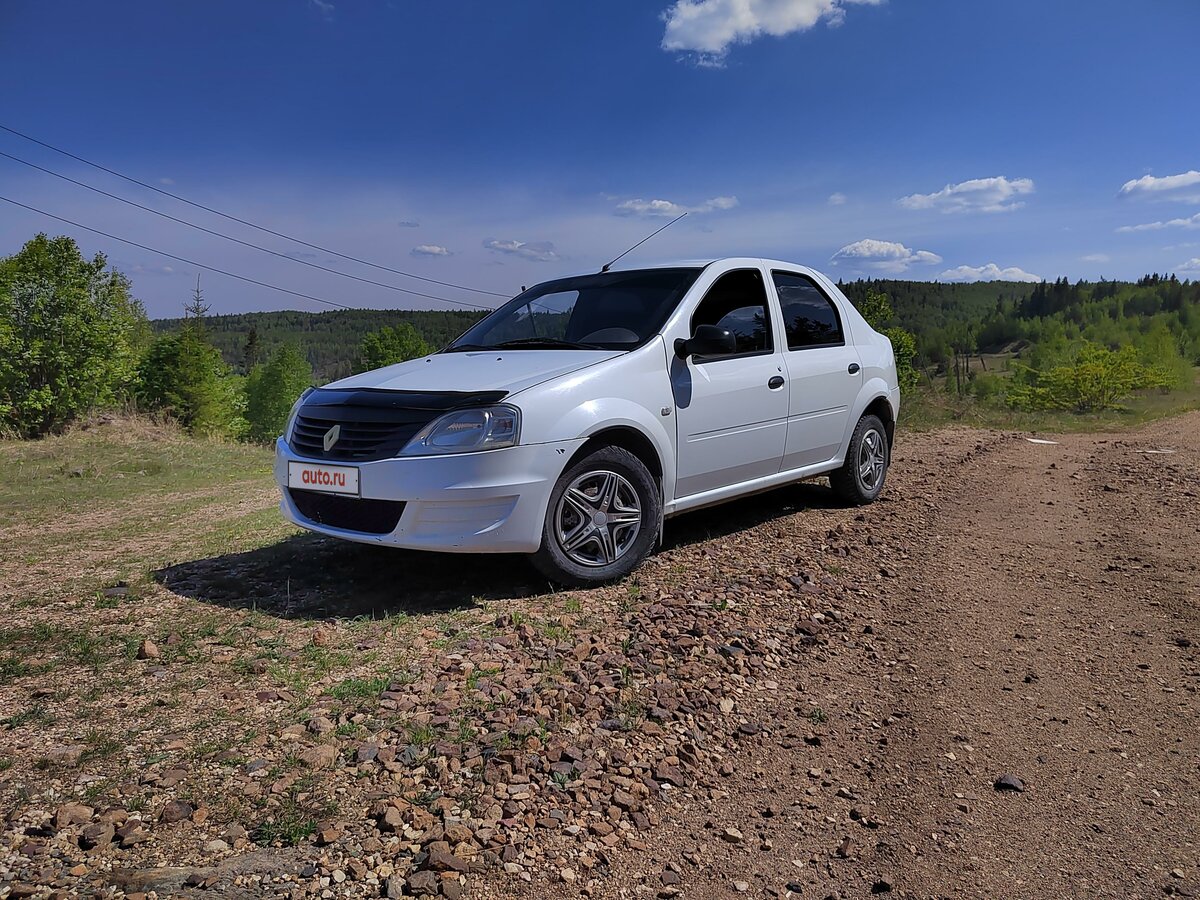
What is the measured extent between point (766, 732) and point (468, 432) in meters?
1.99

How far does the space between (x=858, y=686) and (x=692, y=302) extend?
2664mm

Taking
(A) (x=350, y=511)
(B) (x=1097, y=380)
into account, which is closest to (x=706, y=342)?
(A) (x=350, y=511)

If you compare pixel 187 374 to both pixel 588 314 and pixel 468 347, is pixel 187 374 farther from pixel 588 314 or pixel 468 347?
pixel 588 314

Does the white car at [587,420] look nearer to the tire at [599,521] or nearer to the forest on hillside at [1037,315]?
the tire at [599,521]

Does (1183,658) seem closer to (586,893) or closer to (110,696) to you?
(586,893)

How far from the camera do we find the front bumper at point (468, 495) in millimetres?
3936

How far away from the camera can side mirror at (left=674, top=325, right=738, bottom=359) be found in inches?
187

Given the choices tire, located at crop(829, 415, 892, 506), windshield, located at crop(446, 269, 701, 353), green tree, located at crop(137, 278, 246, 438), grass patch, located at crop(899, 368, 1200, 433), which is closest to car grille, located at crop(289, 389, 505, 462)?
windshield, located at crop(446, 269, 701, 353)

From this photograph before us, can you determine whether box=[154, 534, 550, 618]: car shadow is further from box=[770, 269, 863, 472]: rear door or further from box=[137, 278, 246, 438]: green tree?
box=[137, 278, 246, 438]: green tree

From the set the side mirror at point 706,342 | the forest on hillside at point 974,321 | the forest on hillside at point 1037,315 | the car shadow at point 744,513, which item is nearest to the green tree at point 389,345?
the forest on hillside at point 974,321

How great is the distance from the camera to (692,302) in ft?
16.7

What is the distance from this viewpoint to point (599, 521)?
439cm

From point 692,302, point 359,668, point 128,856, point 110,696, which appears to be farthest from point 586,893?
point 692,302

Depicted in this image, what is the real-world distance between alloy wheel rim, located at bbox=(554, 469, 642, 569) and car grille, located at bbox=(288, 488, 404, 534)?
0.85 metres
